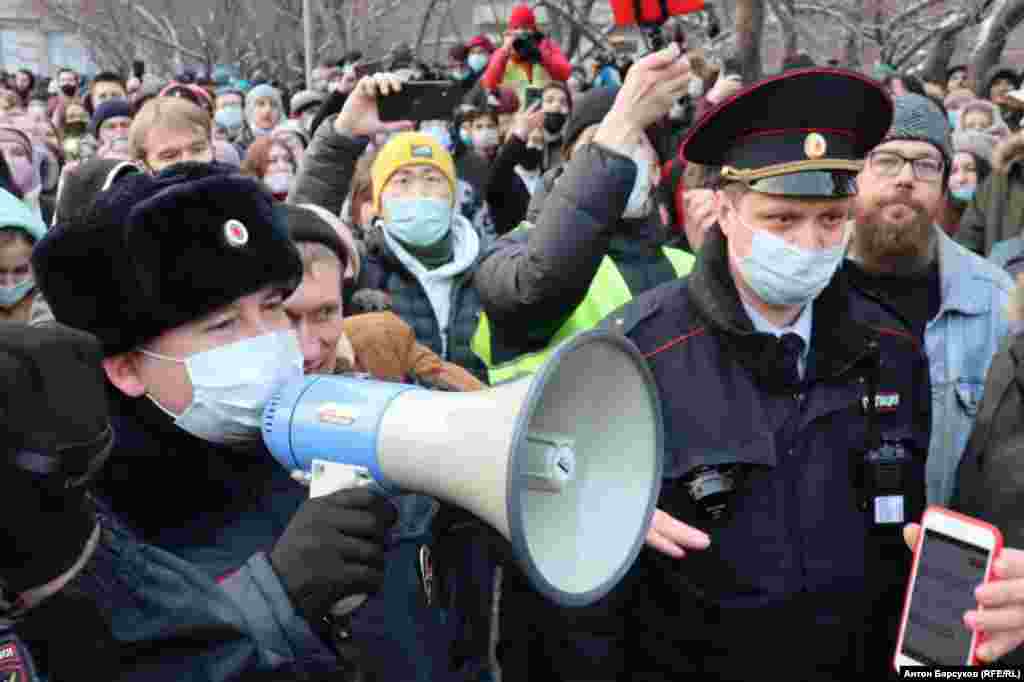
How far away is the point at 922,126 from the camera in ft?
11.5

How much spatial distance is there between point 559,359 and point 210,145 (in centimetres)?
331

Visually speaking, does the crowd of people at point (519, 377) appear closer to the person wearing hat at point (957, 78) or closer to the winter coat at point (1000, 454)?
the winter coat at point (1000, 454)

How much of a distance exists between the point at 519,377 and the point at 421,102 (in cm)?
291

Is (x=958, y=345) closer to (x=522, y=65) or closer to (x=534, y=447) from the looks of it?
(x=534, y=447)

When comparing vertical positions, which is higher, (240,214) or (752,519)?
(240,214)

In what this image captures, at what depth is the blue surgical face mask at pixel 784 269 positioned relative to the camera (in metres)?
2.41

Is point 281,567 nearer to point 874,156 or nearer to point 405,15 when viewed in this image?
point 874,156

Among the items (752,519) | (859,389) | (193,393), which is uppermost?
(193,393)

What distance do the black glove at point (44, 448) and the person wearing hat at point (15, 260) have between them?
70.7 inches

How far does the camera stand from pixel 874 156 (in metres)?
3.53

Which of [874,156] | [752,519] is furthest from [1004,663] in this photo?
[874,156]

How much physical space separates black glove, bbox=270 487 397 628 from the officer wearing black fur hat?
2.70 ft

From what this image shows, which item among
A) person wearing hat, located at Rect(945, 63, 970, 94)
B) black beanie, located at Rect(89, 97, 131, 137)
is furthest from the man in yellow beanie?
person wearing hat, located at Rect(945, 63, 970, 94)

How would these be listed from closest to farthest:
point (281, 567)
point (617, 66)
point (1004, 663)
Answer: point (281, 567)
point (1004, 663)
point (617, 66)
